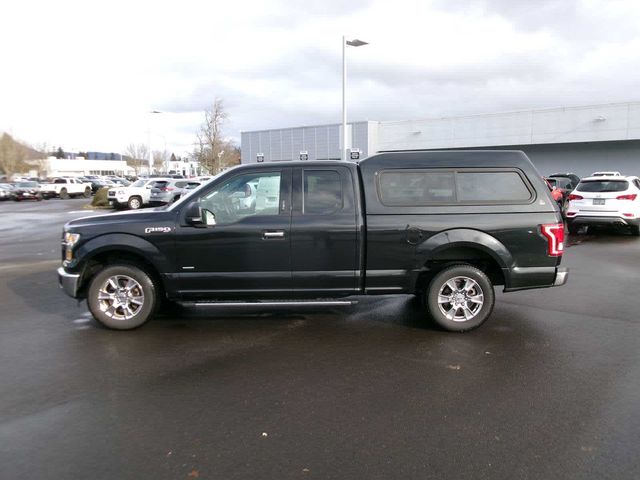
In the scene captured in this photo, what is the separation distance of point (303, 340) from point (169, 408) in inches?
74.3

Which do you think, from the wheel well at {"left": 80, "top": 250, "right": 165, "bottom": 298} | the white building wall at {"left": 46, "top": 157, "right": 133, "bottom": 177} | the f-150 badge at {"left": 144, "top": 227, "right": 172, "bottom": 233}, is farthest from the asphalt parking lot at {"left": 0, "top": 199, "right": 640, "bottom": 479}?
the white building wall at {"left": 46, "top": 157, "right": 133, "bottom": 177}

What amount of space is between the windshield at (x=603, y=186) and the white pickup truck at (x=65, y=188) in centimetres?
4089

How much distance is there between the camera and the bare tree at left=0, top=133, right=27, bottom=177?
3243 inches

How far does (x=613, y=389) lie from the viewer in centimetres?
421

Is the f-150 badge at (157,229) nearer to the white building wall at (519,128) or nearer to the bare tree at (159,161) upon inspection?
the white building wall at (519,128)

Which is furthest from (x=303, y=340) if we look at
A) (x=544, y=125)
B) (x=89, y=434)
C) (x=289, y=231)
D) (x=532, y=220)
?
(x=544, y=125)

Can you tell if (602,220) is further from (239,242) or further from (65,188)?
(65,188)

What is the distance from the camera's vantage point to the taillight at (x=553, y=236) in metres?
5.64

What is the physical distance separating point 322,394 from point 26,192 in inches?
1688

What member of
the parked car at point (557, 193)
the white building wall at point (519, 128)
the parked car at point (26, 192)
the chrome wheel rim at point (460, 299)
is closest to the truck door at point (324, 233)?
the chrome wheel rim at point (460, 299)

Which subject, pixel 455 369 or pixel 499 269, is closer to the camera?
pixel 455 369

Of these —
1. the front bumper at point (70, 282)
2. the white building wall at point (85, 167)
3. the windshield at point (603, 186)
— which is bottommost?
the front bumper at point (70, 282)

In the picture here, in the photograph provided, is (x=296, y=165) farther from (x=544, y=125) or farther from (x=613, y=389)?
(x=544, y=125)

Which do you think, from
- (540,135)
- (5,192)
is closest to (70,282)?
(5,192)
